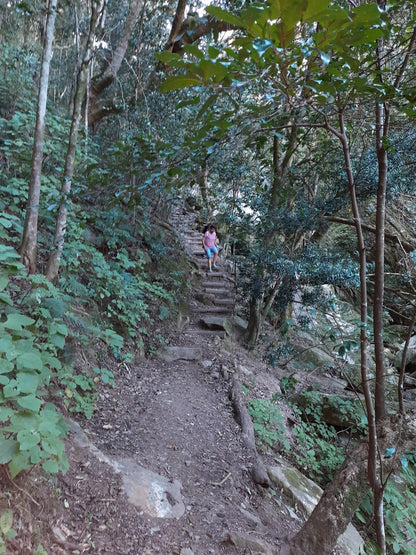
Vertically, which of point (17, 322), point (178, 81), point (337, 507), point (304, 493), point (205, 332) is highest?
point (178, 81)

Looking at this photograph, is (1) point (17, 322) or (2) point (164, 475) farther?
(2) point (164, 475)

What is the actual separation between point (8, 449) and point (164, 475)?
1740 millimetres

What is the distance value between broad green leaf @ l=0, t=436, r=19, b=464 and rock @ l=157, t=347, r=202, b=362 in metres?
3.85

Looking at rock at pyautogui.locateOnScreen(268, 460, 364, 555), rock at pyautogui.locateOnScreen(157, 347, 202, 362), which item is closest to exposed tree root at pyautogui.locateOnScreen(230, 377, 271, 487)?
rock at pyautogui.locateOnScreen(268, 460, 364, 555)

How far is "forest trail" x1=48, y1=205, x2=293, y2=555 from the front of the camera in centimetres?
205

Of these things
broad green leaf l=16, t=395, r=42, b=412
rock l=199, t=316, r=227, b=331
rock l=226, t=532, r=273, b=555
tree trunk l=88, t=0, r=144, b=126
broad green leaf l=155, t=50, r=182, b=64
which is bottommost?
rock l=226, t=532, r=273, b=555

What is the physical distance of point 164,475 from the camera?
111 inches

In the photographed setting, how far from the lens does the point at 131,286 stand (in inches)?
211

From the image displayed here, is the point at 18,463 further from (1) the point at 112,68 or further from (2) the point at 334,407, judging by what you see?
(1) the point at 112,68

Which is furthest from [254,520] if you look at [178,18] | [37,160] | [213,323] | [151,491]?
[178,18]

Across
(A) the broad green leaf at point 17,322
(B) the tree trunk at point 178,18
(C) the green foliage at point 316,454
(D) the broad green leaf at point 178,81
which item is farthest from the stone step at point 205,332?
(B) the tree trunk at point 178,18

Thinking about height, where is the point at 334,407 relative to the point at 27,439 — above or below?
below

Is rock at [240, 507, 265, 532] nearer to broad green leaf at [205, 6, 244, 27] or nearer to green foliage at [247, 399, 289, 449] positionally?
green foliage at [247, 399, 289, 449]

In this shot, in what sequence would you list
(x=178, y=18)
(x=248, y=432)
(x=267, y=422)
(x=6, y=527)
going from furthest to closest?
(x=178, y=18) < (x=267, y=422) < (x=248, y=432) < (x=6, y=527)
